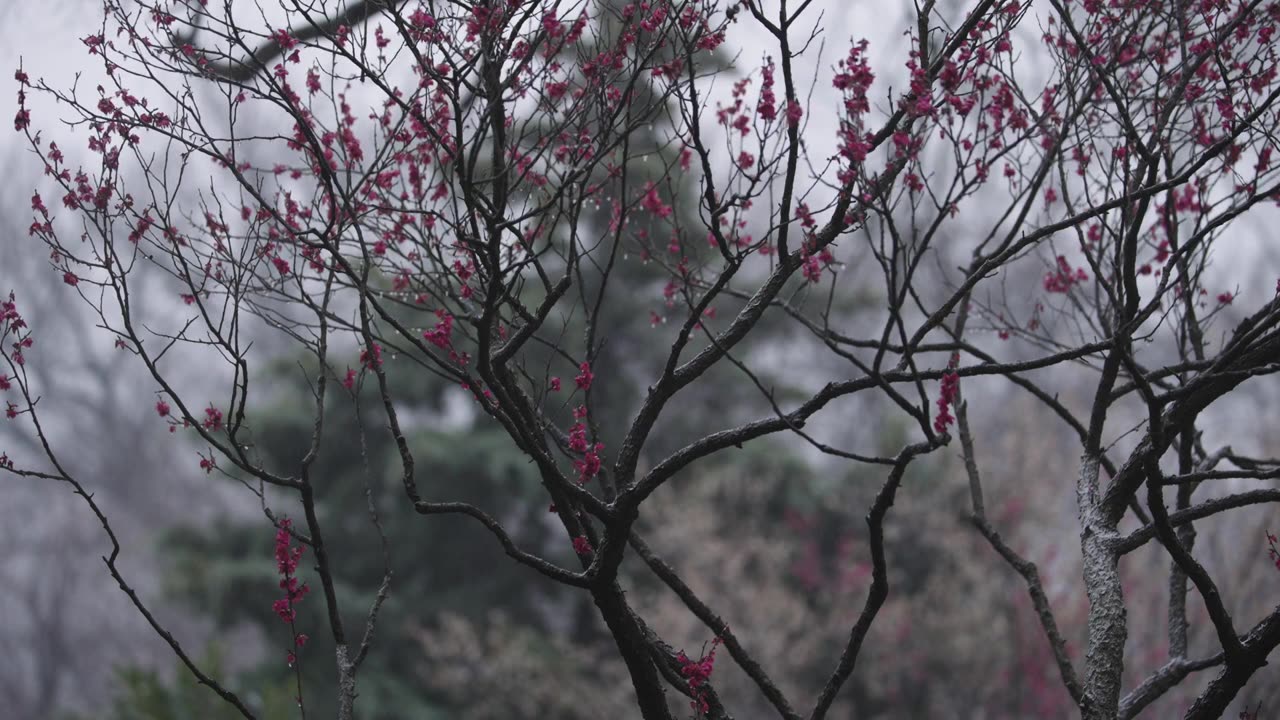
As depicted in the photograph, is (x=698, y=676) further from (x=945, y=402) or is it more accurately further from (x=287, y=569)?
(x=287, y=569)

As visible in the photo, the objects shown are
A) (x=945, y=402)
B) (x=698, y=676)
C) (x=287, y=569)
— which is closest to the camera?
(x=945, y=402)

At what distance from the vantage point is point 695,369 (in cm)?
302

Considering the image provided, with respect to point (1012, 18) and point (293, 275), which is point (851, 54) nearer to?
point (1012, 18)

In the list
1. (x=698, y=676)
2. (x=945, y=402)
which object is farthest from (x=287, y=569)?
(x=945, y=402)

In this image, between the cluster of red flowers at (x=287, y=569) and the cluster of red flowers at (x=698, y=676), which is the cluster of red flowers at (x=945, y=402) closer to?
the cluster of red flowers at (x=698, y=676)

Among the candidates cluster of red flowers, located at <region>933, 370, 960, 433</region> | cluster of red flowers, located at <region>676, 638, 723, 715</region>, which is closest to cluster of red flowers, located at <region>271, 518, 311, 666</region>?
cluster of red flowers, located at <region>676, 638, 723, 715</region>

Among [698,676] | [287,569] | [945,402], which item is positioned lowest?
[698,676]

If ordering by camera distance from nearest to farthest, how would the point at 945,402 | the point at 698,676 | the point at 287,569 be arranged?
the point at 945,402 → the point at 698,676 → the point at 287,569

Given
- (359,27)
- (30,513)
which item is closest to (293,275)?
(359,27)

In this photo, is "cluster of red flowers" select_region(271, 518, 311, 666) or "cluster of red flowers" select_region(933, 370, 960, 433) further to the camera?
"cluster of red flowers" select_region(271, 518, 311, 666)

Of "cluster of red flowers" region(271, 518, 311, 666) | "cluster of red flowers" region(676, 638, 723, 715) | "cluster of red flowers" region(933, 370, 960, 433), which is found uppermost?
"cluster of red flowers" region(271, 518, 311, 666)

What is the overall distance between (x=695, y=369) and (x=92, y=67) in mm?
2008

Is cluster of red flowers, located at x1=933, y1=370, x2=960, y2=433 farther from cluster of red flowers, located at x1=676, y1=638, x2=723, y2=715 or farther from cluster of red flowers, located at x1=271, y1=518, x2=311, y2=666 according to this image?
cluster of red flowers, located at x1=271, y1=518, x2=311, y2=666

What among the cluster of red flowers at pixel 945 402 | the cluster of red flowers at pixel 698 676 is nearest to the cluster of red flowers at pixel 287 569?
the cluster of red flowers at pixel 698 676
